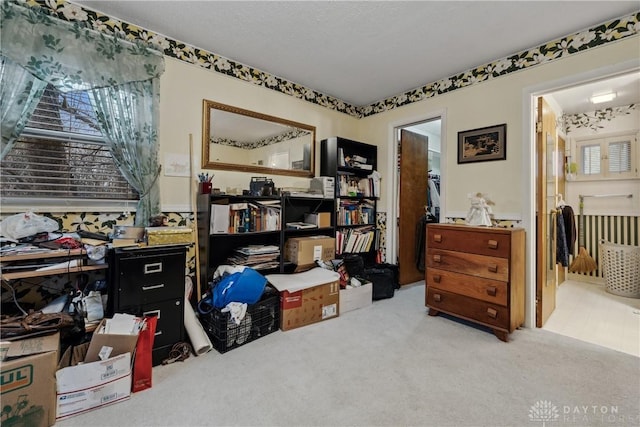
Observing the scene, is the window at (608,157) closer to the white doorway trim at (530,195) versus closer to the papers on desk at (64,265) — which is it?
the white doorway trim at (530,195)

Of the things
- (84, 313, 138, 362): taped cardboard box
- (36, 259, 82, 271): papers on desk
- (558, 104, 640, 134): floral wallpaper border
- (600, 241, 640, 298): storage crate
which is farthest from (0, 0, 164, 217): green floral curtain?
(600, 241, 640, 298): storage crate

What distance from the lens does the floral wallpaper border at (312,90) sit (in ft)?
6.39

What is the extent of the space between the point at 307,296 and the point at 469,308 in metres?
1.42

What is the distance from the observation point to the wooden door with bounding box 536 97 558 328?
2.43 m

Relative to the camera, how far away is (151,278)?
68.1 inches

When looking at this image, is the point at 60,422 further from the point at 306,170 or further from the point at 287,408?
the point at 306,170

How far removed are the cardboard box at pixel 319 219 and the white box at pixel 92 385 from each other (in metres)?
1.96

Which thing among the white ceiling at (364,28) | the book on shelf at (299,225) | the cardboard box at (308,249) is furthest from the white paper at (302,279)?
the white ceiling at (364,28)

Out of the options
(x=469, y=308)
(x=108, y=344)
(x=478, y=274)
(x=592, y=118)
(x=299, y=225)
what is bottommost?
(x=469, y=308)

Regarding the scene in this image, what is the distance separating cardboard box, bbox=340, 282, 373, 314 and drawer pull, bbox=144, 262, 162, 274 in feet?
5.26

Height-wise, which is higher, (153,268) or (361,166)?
(361,166)

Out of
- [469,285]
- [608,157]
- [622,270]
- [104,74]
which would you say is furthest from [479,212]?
[104,74]

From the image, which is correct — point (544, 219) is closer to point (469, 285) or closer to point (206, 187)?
point (469, 285)

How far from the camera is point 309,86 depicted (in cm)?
Result: 321
